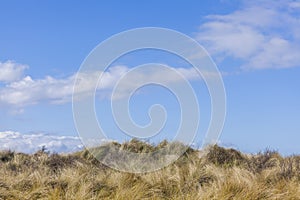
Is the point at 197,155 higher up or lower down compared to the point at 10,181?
higher up

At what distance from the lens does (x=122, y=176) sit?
42.5 feet

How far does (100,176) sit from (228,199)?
3.10m

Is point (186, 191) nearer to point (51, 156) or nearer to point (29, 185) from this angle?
point (29, 185)

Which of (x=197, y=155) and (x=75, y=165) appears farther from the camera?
(x=197, y=155)

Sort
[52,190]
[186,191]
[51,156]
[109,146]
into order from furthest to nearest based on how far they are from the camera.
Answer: [109,146], [51,156], [186,191], [52,190]

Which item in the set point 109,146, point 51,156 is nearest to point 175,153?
point 109,146

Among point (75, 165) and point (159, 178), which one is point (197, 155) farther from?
point (159, 178)

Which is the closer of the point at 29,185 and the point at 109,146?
the point at 29,185

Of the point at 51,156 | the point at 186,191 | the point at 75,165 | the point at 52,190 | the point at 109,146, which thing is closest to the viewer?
the point at 52,190

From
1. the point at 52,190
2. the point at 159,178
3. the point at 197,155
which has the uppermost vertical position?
the point at 197,155

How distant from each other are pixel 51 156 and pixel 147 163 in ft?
11.9

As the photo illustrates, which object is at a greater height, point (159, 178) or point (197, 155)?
point (197, 155)

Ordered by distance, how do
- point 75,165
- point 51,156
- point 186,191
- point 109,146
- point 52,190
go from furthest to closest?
point 109,146 < point 51,156 < point 75,165 < point 186,191 < point 52,190

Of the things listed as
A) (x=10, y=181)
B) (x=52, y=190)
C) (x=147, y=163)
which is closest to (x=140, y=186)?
(x=52, y=190)
